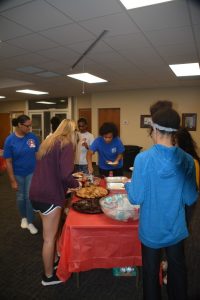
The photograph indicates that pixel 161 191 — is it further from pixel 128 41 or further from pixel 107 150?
pixel 128 41

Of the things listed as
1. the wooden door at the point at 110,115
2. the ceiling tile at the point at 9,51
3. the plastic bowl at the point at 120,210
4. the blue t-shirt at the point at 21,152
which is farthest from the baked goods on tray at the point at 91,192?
the wooden door at the point at 110,115

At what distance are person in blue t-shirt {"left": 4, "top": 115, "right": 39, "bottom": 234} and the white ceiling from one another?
1094mm

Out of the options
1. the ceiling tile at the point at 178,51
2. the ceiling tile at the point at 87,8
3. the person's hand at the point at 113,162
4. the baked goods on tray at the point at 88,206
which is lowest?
the baked goods on tray at the point at 88,206

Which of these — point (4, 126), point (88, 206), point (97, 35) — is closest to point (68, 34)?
point (97, 35)

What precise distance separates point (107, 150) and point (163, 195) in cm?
171

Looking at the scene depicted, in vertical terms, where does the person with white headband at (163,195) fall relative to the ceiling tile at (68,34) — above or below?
below

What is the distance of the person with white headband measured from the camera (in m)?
1.25

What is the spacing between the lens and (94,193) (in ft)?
6.91

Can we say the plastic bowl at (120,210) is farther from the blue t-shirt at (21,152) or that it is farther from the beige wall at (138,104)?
the beige wall at (138,104)

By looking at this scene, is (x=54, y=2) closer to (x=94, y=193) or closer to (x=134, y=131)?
(x=94, y=193)

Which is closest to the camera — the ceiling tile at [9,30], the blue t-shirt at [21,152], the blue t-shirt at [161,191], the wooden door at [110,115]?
the blue t-shirt at [161,191]

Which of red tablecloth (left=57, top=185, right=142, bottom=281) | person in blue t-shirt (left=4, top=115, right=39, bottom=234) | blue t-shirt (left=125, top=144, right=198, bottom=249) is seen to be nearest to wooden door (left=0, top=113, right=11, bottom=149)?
person in blue t-shirt (left=4, top=115, right=39, bottom=234)

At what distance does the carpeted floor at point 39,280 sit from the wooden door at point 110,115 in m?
5.17

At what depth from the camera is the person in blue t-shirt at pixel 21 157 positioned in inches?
108
